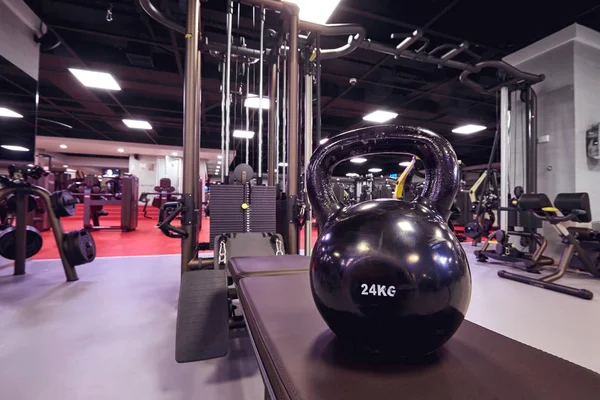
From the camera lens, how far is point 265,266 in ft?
3.44

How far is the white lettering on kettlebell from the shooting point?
0.39m

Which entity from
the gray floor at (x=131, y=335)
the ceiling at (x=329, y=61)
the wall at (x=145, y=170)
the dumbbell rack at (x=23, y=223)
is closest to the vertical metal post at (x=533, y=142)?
the ceiling at (x=329, y=61)

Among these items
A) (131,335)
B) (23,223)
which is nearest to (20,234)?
(23,223)

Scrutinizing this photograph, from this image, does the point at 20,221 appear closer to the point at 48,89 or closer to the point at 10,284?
the point at 10,284

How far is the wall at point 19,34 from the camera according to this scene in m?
3.74

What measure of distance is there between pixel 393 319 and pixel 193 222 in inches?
74.9

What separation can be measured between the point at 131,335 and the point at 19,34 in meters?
4.96

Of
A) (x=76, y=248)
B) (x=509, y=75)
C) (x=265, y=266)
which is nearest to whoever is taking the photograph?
(x=265, y=266)

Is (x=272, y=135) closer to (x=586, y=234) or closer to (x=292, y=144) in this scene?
(x=292, y=144)

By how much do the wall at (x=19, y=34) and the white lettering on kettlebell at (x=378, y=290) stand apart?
5.56 m

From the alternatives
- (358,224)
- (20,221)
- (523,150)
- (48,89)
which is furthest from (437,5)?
(48,89)

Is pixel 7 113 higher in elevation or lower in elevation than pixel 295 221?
higher

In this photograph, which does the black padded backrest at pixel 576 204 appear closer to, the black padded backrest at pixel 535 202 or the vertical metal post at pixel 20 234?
the black padded backrest at pixel 535 202

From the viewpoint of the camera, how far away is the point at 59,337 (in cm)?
160
